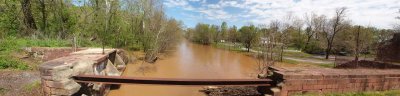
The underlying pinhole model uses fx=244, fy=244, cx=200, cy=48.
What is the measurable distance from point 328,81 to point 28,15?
21.1m

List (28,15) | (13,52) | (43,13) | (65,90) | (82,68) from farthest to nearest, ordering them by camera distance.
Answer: (43,13)
(28,15)
(13,52)
(82,68)
(65,90)

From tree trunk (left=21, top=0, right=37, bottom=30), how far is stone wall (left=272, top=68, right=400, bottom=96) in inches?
790

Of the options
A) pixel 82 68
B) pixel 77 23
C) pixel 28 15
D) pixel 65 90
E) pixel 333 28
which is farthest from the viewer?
pixel 333 28

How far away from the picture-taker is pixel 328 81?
505cm

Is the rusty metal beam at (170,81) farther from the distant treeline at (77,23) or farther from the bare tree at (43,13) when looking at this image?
the bare tree at (43,13)

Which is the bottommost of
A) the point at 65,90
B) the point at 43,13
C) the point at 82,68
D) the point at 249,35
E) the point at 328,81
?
the point at 65,90

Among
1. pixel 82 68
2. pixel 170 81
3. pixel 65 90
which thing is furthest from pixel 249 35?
pixel 65 90

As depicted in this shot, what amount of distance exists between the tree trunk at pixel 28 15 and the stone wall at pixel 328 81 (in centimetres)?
2007

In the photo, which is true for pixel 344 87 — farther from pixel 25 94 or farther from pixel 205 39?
pixel 205 39

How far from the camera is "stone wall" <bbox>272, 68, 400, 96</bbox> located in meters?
4.74

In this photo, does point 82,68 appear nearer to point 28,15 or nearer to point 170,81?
point 170,81

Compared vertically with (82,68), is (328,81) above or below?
below

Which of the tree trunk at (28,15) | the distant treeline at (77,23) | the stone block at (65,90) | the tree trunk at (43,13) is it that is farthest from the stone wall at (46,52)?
the tree trunk at (43,13)

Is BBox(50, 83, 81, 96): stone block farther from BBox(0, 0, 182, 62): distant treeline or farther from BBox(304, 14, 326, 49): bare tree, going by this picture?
BBox(304, 14, 326, 49): bare tree
